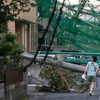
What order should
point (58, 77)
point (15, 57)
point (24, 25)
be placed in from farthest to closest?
1. point (24, 25)
2. point (58, 77)
3. point (15, 57)

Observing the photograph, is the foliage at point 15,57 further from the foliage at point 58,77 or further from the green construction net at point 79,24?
the green construction net at point 79,24

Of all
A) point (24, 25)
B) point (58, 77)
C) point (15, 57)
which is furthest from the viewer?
point (24, 25)

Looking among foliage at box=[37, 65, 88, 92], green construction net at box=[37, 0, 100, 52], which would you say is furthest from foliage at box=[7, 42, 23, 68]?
green construction net at box=[37, 0, 100, 52]

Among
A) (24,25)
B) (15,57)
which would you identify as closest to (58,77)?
(15,57)

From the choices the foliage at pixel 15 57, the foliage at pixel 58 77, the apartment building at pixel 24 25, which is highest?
the apartment building at pixel 24 25

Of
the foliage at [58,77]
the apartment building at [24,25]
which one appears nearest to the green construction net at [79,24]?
the apartment building at [24,25]

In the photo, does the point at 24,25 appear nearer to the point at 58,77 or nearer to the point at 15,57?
the point at 58,77

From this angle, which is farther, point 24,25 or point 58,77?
point 24,25

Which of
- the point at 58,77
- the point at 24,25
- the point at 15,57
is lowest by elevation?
the point at 58,77

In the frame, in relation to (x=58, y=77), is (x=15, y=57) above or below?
above

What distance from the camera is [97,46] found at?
26125 millimetres

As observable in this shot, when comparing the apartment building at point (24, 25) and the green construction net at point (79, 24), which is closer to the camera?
the apartment building at point (24, 25)

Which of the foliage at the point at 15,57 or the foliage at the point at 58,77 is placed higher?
the foliage at the point at 15,57

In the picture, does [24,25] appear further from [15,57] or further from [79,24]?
[15,57]
